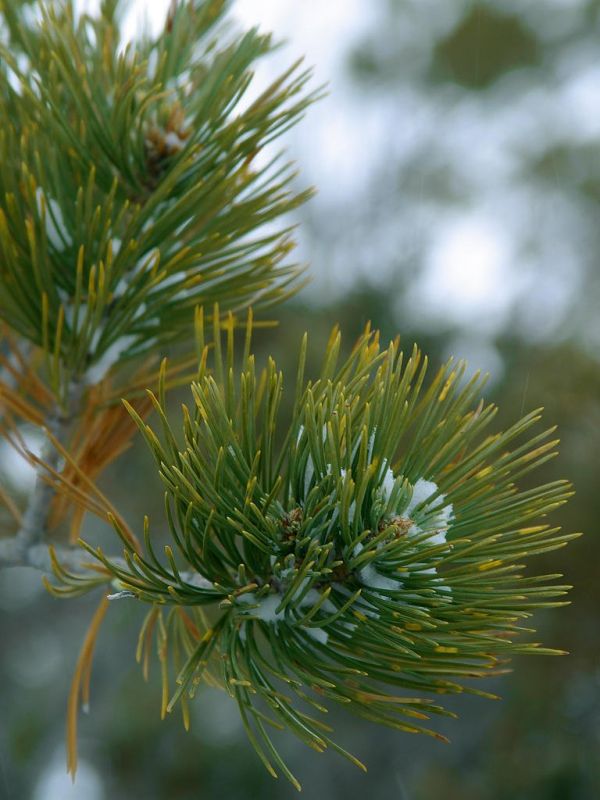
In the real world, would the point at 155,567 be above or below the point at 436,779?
above

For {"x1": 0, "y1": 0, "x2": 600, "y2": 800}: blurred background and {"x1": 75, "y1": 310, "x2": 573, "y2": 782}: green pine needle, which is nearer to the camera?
{"x1": 75, "y1": 310, "x2": 573, "y2": 782}: green pine needle

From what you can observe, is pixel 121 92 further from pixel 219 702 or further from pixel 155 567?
pixel 219 702


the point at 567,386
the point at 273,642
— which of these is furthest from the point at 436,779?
the point at 273,642

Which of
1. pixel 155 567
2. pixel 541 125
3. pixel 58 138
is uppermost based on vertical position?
pixel 541 125

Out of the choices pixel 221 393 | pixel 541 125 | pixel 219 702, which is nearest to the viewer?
pixel 221 393

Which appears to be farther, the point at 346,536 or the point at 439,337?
the point at 439,337

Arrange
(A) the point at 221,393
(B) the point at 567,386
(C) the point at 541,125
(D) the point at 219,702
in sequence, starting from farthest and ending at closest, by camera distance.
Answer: (C) the point at 541,125, (D) the point at 219,702, (B) the point at 567,386, (A) the point at 221,393

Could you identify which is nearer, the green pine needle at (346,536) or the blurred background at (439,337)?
the green pine needle at (346,536)

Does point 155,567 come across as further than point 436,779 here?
No
